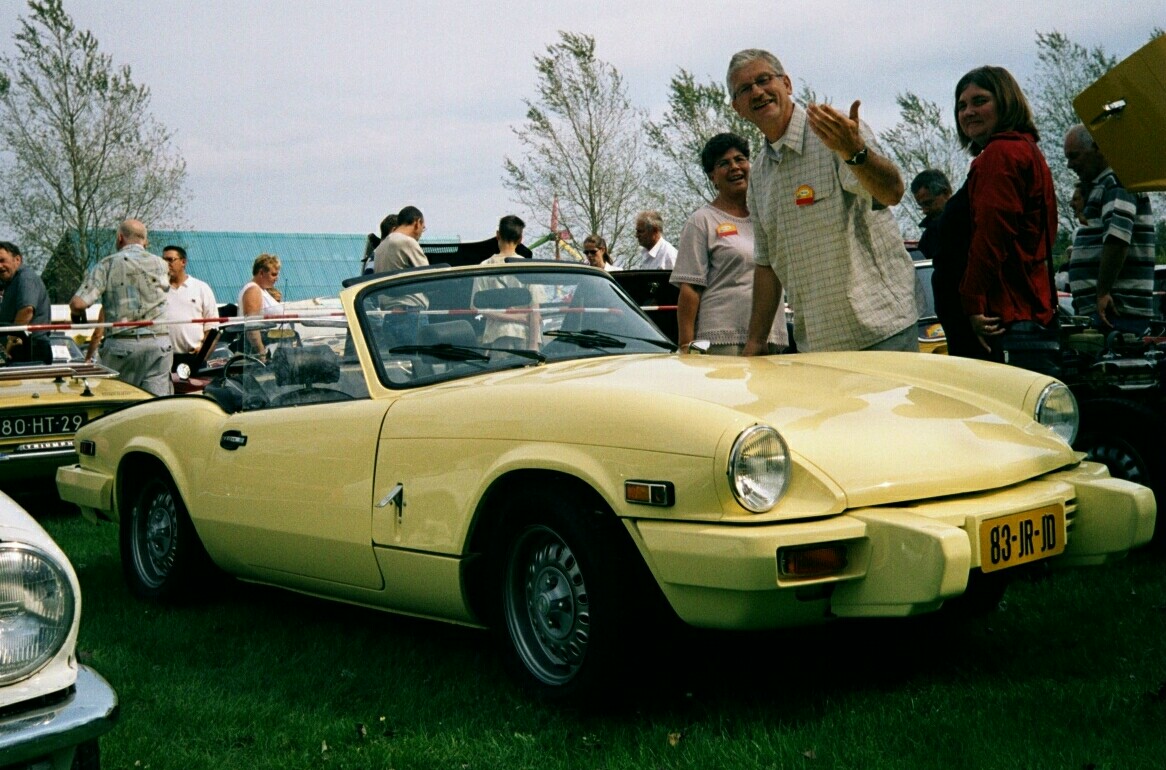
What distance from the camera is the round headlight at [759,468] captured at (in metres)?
3.18

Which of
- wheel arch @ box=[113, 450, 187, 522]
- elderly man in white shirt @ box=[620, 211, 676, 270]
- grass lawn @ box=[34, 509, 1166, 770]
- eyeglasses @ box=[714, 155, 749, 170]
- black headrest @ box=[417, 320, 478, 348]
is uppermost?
eyeglasses @ box=[714, 155, 749, 170]

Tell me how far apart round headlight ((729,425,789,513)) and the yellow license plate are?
56cm

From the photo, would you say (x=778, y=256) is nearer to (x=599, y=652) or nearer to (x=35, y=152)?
(x=599, y=652)

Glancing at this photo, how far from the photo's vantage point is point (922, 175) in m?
7.85

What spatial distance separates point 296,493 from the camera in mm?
4453

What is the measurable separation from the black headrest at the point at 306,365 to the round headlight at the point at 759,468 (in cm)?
193

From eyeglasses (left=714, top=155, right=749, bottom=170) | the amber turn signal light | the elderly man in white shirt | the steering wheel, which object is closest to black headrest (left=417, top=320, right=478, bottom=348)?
the steering wheel

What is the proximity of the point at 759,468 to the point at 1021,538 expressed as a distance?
790mm

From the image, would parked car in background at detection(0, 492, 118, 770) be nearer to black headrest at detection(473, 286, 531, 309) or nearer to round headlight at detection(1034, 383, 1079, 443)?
black headrest at detection(473, 286, 531, 309)

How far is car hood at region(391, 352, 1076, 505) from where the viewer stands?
3.32m

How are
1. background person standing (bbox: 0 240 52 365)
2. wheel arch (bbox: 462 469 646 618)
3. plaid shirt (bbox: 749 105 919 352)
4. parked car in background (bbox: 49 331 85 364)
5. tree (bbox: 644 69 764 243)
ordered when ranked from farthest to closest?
tree (bbox: 644 69 764 243)
background person standing (bbox: 0 240 52 365)
parked car in background (bbox: 49 331 85 364)
plaid shirt (bbox: 749 105 919 352)
wheel arch (bbox: 462 469 646 618)

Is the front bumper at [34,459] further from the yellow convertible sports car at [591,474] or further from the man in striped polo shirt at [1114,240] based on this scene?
the man in striped polo shirt at [1114,240]

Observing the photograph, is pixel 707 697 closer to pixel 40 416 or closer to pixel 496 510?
pixel 496 510

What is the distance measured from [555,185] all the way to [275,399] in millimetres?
26028
